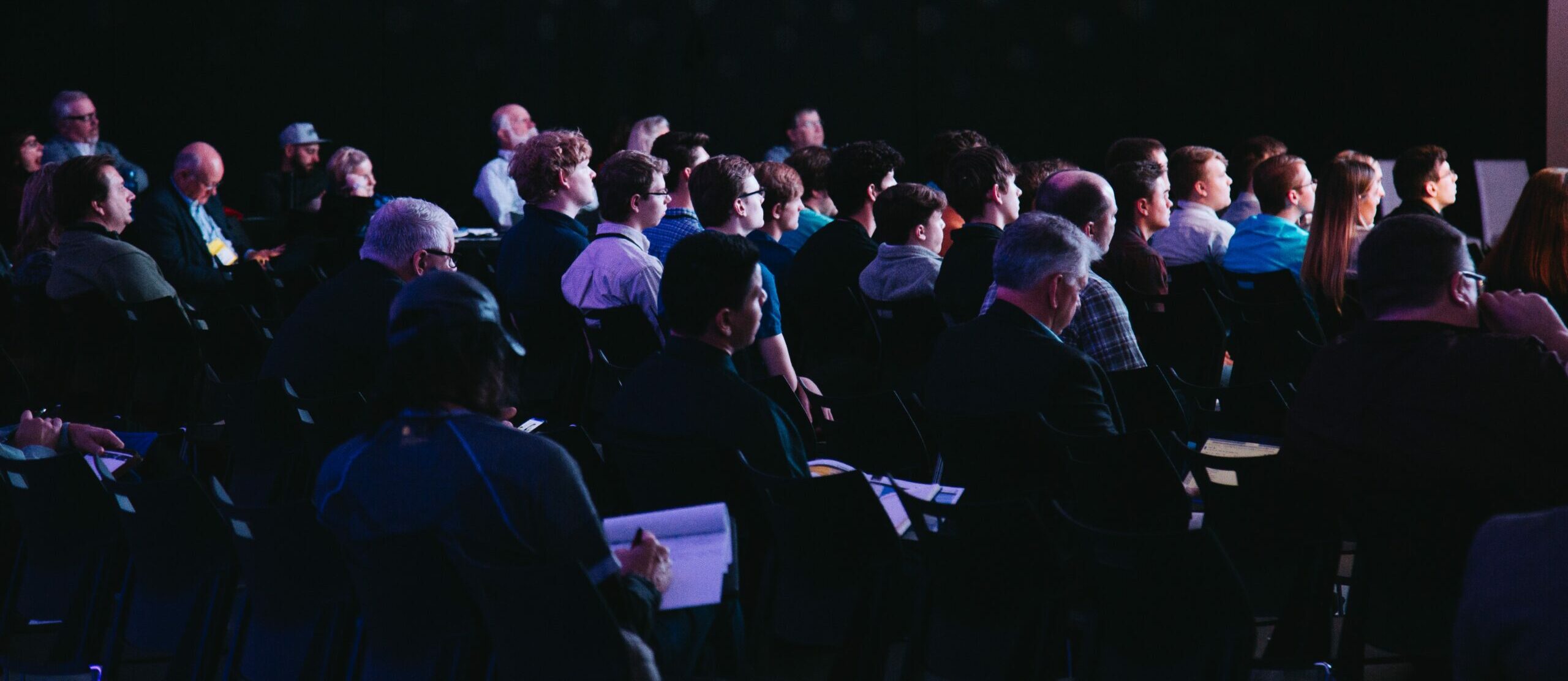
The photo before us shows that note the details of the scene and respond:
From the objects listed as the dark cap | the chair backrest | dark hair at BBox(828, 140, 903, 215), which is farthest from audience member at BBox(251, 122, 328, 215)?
the chair backrest

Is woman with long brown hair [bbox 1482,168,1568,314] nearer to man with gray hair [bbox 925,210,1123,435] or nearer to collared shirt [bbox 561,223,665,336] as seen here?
man with gray hair [bbox 925,210,1123,435]

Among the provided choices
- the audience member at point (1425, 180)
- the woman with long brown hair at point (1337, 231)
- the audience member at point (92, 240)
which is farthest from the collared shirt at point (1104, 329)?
the audience member at point (92, 240)

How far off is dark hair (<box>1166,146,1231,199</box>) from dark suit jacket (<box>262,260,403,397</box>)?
11.5 feet

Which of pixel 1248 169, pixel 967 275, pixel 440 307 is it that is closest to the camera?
pixel 440 307

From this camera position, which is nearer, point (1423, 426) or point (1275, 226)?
point (1423, 426)

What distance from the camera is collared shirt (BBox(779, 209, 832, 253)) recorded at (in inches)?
256

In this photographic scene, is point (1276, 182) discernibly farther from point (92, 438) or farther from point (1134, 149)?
point (92, 438)

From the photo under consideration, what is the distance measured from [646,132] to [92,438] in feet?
16.7

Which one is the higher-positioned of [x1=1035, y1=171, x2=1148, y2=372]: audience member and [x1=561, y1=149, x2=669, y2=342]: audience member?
[x1=561, y1=149, x2=669, y2=342]: audience member

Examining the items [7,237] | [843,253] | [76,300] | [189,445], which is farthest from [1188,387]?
[7,237]

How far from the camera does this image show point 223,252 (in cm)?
832

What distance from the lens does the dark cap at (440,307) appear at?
7.54 feet

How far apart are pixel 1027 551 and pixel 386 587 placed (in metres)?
1.12

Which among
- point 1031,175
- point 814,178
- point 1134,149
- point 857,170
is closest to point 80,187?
point 857,170
